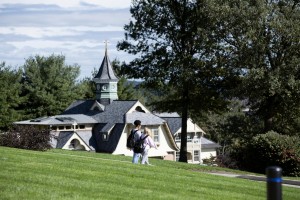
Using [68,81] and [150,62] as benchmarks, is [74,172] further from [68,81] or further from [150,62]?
[68,81]

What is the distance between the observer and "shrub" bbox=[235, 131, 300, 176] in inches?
1084

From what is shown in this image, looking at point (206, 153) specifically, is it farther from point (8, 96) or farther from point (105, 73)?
point (8, 96)

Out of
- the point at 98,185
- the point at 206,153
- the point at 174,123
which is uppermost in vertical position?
the point at 174,123

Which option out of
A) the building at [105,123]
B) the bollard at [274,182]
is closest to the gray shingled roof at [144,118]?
the building at [105,123]

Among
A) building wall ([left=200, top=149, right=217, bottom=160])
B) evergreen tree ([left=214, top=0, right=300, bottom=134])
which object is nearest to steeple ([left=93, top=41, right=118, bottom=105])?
building wall ([left=200, top=149, right=217, bottom=160])

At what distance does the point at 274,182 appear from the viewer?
551 cm

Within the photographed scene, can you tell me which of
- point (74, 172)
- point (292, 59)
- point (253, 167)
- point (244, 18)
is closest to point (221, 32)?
point (244, 18)

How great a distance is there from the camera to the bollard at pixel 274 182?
548 cm

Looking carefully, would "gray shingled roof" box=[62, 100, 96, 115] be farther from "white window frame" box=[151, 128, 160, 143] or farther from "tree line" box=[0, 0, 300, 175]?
"tree line" box=[0, 0, 300, 175]

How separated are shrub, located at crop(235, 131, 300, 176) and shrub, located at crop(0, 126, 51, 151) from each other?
1152 centimetres

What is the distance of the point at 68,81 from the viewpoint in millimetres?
72062

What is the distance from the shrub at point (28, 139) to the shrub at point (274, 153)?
11.5 metres

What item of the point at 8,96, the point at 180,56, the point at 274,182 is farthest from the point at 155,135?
the point at 274,182

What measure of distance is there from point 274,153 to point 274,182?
914 inches
